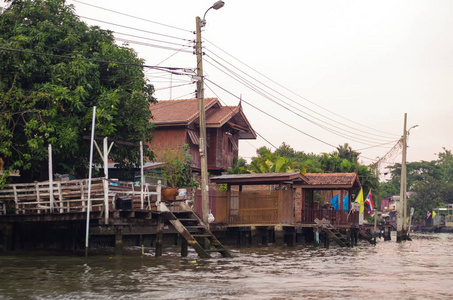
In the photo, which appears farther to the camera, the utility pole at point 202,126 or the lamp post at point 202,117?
the utility pole at point 202,126

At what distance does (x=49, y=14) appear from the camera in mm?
28297

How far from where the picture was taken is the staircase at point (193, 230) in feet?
75.2

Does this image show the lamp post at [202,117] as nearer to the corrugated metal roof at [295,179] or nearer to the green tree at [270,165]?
the corrugated metal roof at [295,179]

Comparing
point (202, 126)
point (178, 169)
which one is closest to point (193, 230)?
point (202, 126)

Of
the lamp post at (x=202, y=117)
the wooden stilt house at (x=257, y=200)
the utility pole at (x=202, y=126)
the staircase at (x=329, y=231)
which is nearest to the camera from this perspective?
the lamp post at (x=202, y=117)

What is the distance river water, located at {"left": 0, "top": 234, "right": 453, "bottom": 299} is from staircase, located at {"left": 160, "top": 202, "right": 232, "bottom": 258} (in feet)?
2.14

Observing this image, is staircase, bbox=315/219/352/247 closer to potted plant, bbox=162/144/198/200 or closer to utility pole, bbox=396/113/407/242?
potted plant, bbox=162/144/198/200

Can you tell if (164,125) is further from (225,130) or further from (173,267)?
(173,267)

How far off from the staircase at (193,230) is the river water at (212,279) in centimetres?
65

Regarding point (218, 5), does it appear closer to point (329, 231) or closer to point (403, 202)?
point (329, 231)

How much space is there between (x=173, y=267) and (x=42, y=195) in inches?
269

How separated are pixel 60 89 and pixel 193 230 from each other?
7.99m

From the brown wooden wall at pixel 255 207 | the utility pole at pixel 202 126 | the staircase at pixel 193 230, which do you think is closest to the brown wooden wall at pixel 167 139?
the brown wooden wall at pixel 255 207

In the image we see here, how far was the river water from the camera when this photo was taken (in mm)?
13805
